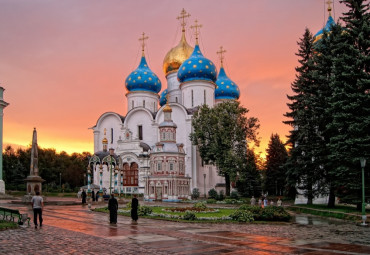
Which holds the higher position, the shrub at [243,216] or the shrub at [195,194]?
the shrub at [243,216]

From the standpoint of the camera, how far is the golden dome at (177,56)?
58.1 m

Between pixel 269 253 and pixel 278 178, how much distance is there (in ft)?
143

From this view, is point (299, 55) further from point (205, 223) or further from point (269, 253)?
point (269, 253)

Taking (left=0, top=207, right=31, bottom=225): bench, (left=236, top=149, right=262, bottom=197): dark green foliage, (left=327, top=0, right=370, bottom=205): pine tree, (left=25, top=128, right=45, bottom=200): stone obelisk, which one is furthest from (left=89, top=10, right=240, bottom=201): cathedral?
(left=0, top=207, right=31, bottom=225): bench

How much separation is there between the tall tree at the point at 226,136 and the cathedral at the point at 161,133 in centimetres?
296

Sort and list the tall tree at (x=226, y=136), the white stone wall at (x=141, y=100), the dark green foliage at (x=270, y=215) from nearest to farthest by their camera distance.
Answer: the dark green foliage at (x=270, y=215) → the tall tree at (x=226, y=136) → the white stone wall at (x=141, y=100)

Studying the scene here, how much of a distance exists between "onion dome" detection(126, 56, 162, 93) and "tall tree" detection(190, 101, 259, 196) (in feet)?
45.3

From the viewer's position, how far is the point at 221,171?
41344mm

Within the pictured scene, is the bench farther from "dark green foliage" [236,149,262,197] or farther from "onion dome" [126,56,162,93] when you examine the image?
"onion dome" [126,56,162,93]

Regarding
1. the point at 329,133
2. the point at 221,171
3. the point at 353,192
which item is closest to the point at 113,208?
the point at 353,192

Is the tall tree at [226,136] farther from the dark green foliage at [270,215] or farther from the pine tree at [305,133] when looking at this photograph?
the dark green foliage at [270,215]

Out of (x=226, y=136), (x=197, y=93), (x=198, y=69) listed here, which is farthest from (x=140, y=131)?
(x=226, y=136)

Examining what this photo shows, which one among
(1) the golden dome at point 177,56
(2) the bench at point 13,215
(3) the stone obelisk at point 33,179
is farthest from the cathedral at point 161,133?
(2) the bench at point 13,215

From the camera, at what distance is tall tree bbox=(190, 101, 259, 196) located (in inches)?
1606
